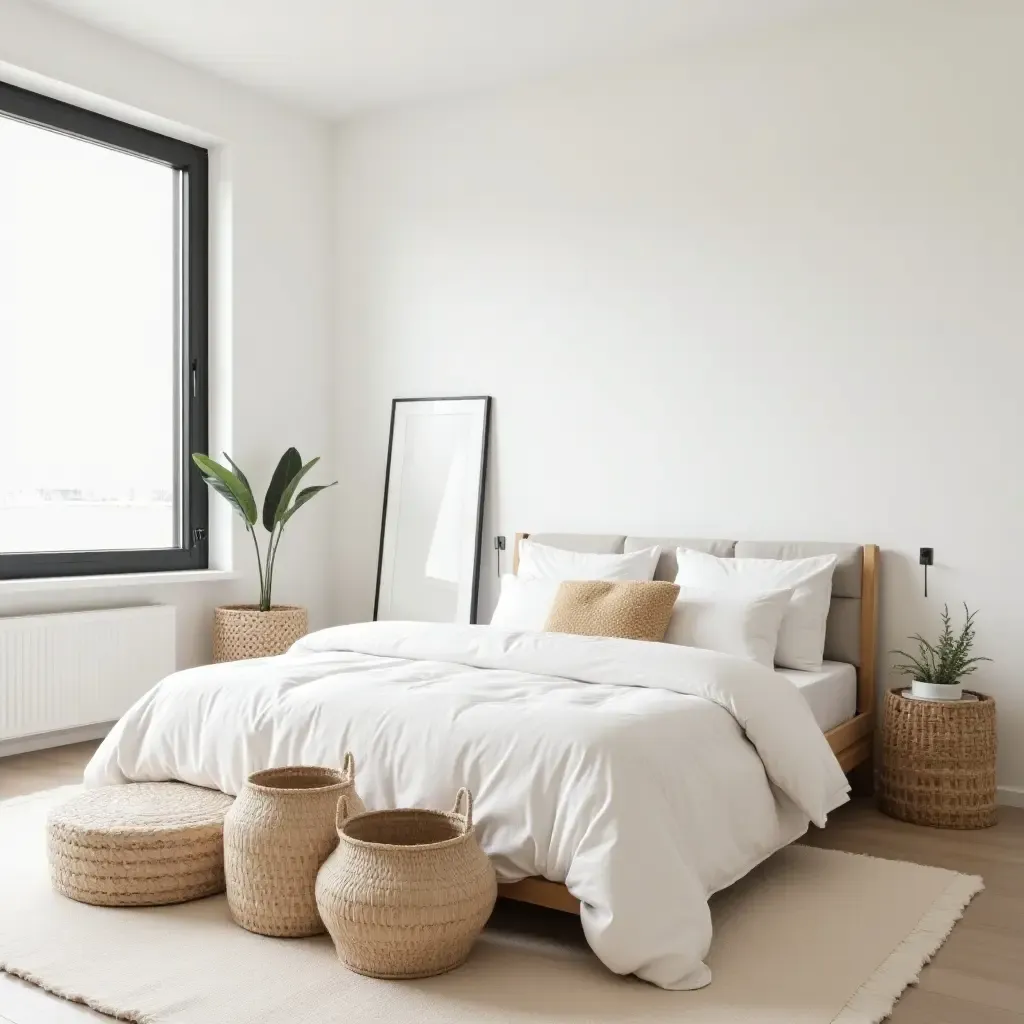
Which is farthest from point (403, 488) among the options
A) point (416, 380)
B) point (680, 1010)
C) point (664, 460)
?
point (680, 1010)

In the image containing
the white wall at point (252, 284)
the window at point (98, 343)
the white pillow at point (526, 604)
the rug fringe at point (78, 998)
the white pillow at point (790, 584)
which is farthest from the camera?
the white wall at point (252, 284)

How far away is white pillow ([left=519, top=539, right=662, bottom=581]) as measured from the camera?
4.43 m

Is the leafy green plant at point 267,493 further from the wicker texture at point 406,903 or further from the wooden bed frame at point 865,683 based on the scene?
the wicker texture at point 406,903

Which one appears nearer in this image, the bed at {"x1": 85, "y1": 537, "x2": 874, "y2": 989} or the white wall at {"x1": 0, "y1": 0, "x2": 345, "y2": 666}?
the bed at {"x1": 85, "y1": 537, "x2": 874, "y2": 989}

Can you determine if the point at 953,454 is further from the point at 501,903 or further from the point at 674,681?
the point at 501,903

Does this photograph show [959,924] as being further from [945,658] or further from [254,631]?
[254,631]

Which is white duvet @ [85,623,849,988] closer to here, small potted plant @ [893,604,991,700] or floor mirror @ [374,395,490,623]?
small potted plant @ [893,604,991,700]

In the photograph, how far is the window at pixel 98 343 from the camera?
4.61 meters

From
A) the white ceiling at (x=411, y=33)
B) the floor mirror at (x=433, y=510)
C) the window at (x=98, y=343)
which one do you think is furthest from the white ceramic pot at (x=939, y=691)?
the window at (x=98, y=343)

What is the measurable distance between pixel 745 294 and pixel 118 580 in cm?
291

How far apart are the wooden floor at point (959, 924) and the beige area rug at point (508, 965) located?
0.05 m

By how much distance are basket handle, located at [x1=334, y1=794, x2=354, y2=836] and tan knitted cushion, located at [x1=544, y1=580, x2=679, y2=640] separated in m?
1.33

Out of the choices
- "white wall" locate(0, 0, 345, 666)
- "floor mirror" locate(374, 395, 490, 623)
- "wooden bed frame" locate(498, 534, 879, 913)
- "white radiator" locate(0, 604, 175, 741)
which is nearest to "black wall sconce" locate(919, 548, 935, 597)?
"wooden bed frame" locate(498, 534, 879, 913)

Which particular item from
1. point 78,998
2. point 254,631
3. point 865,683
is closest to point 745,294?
point 865,683
